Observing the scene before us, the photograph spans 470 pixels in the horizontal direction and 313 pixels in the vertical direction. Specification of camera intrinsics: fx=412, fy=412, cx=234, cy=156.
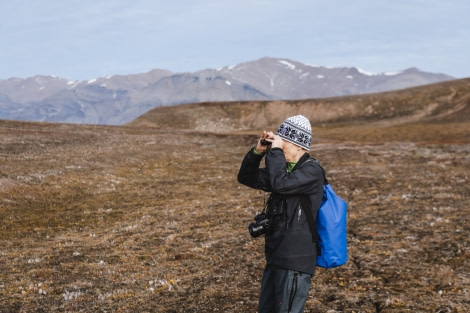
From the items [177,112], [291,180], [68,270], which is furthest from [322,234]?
[177,112]

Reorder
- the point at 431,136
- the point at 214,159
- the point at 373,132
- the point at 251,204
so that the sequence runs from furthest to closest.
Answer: the point at 373,132
the point at 431,136
the point at 214,159
the point at 251,204

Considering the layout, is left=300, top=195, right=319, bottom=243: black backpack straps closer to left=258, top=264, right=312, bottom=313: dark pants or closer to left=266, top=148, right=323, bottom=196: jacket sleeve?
left=266, top=148, right=323, bottom=196: jacket sleeve

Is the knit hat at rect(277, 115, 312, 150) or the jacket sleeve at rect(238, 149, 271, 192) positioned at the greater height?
the knit hat at rect(277, 115, 312, 150)

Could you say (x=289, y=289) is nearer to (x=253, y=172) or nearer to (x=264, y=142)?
(x=253, y=172)

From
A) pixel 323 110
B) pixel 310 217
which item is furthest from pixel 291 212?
pixel 323 110

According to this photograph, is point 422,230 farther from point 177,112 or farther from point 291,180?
point 177,112

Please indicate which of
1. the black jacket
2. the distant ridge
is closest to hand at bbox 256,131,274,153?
the black jacket

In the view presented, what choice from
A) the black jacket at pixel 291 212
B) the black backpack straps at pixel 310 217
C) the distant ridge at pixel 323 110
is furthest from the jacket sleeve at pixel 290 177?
the distant ridge at pixel 323 110

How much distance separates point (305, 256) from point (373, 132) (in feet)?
323

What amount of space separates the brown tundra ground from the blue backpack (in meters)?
5.53

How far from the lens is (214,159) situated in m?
49.2

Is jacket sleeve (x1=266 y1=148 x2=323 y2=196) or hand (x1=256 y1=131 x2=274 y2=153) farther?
hand (x1=256 y1=131 x2=274 y2=153)

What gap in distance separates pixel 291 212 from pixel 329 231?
2.39 feet

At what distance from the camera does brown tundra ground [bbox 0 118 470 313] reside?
13.1m
